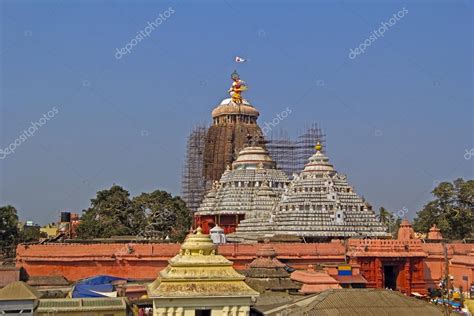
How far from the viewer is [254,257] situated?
40.8 metres

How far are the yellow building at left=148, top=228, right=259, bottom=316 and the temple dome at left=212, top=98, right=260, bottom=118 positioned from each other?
5832cm

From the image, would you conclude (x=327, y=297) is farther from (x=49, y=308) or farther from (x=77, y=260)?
(x=77, y=260)

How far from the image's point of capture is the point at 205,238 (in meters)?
20.8

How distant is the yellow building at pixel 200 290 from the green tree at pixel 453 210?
4437 cm

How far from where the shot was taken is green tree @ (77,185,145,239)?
57719 mm

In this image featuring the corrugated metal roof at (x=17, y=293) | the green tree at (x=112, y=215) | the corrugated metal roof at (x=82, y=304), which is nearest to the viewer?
the corrugated metal roof at (x=82, y=304)

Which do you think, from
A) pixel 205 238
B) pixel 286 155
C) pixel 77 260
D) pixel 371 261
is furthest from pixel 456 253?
pixel 286 155

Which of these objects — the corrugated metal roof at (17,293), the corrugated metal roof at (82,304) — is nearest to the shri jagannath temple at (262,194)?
the corrugated metal roof at (82,304)

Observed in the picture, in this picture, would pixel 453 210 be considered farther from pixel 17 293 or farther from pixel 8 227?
pixel 17 293

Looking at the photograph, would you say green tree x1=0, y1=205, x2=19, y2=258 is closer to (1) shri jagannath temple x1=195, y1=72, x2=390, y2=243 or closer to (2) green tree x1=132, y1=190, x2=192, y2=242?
(2) green tree x1=132, y1=190, x2=192, y2=242

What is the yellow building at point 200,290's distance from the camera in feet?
62.7

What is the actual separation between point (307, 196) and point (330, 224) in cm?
308

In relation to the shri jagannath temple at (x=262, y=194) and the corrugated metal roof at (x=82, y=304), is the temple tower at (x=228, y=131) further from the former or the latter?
the corrugated metal roof at (x=82, y=304)

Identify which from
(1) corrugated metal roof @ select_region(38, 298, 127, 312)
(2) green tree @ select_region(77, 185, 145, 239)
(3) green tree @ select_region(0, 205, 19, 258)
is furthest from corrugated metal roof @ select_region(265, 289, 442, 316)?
(3) green tree @ select_region(0, 205, 19, 258)
